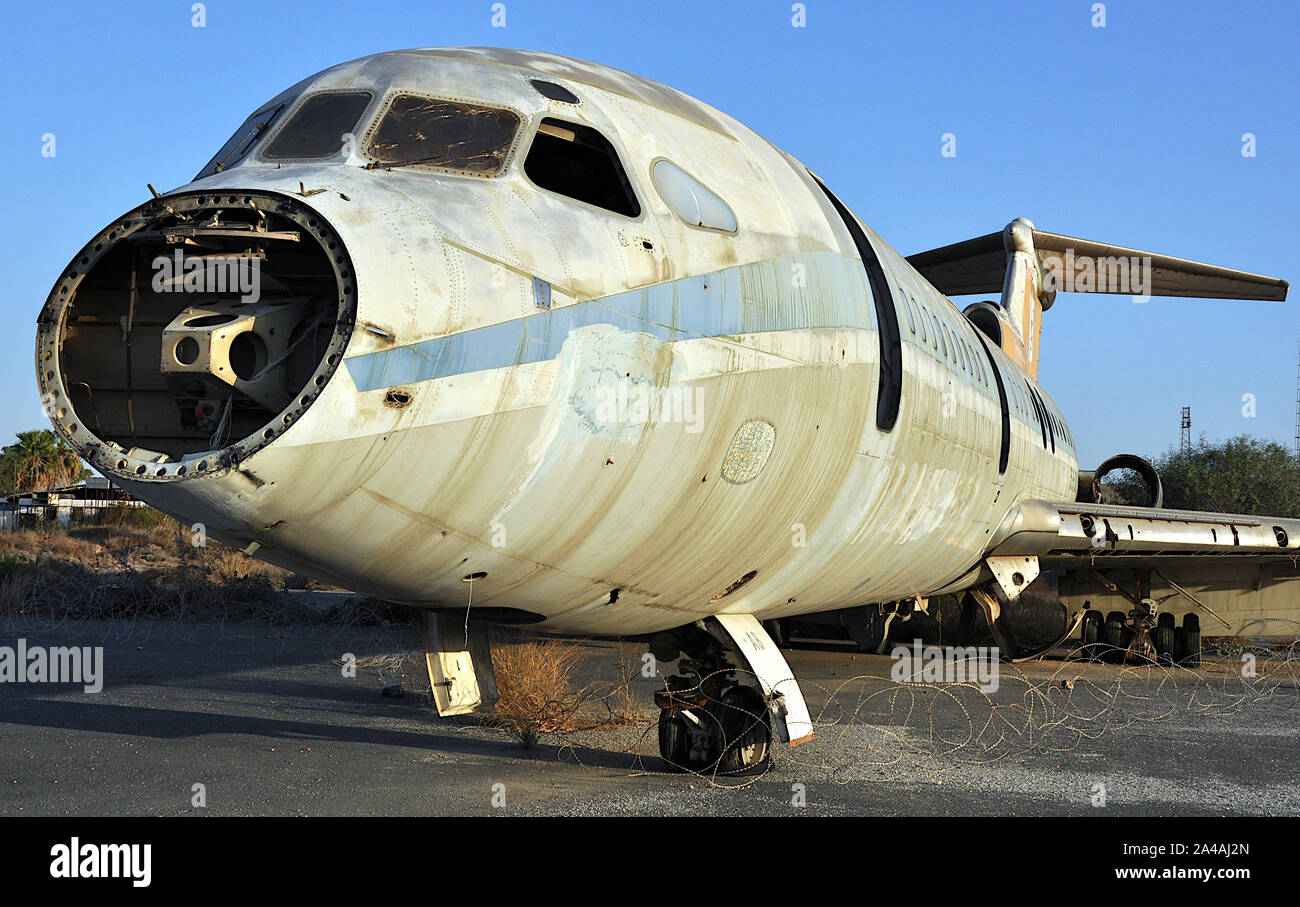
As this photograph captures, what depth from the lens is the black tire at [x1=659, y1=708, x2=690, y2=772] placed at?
24.5 ft

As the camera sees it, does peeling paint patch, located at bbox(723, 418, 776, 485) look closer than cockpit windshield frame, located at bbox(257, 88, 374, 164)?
No

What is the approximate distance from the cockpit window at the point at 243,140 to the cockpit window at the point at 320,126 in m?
0.26

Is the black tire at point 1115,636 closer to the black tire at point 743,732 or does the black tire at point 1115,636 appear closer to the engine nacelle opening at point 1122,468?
the engine nacelle opening at point 1122,468

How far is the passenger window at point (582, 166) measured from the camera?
5565 mm

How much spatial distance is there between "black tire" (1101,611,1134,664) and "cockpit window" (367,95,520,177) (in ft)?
48.3

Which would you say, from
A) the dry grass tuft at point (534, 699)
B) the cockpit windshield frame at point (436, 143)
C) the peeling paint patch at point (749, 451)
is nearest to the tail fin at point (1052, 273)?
the dry grass tuft at point (534, 699)

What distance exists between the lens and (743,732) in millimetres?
7270

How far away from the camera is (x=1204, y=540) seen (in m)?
13.7

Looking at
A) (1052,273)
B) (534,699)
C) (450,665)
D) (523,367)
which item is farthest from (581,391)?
(1052,273)

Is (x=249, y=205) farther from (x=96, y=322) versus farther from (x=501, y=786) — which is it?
(x=501, y=786)

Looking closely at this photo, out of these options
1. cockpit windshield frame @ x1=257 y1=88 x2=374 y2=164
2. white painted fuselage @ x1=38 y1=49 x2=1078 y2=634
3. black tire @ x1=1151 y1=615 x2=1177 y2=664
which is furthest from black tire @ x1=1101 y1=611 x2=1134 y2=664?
cockpit windshield frame @ x1=257 y1=88 x2=374 y2=164

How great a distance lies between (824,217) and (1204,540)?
924 centimetres

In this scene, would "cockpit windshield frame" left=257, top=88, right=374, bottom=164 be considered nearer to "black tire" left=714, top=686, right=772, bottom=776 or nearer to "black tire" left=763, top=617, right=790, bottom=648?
"black tire" left=714, top=686, right=772, bottom=776
